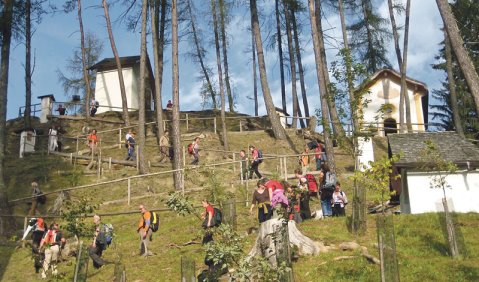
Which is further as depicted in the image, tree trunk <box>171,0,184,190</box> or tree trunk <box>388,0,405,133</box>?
tree trunk <box>388,0,405,133</box>

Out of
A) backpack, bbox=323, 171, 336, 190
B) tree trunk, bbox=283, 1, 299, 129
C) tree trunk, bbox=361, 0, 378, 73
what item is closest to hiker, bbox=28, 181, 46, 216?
backpack, bbox=323, 171, 336, 190

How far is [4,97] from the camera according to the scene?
20.6m

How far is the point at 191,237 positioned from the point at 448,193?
7579 mm

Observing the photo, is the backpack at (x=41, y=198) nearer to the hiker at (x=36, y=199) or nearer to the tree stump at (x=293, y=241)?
the hiker at (x=36, y=199)

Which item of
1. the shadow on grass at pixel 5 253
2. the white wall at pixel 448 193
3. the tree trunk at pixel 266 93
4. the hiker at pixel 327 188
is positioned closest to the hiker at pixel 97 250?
the shadow on grass at pixel 5 253

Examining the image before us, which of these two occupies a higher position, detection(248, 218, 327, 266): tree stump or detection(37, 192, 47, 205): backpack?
detection(37, 192, 47, 205): backpack

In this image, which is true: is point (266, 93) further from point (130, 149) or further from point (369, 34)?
point (369, 34)

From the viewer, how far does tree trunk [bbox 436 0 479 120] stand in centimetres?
1200

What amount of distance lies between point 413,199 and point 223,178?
6803 mm

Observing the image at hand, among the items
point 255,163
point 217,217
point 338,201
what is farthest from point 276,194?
point 255,163

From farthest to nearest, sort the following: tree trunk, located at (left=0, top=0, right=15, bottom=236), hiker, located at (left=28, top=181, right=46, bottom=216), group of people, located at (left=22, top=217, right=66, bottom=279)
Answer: hiker, located at (left=28, top=181, right=46, bottom=216) → tree trunk, located at (left=0, top=0, right=15, bottom=236) → group of people, located at (left=22, top=217, right=66, bottom=279)

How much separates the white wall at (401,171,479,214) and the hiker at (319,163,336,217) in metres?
2.98

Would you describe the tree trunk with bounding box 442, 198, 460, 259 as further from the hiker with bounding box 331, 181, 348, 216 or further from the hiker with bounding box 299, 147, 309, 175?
the hiker with bounding box 299, 147, 309, 175

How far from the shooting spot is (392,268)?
9031 millimetres
